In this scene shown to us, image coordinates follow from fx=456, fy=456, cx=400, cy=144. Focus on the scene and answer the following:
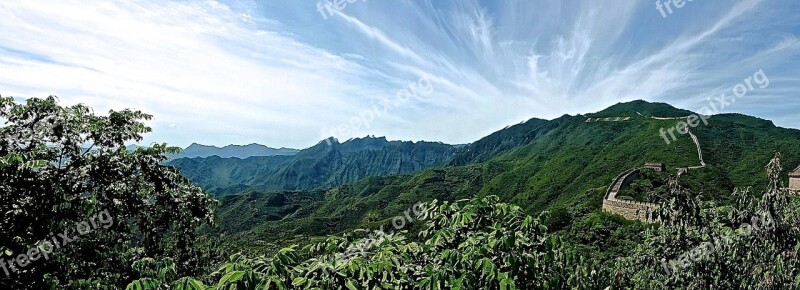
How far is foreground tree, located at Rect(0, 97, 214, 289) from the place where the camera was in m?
9.49

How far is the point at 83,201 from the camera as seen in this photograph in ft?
33.2

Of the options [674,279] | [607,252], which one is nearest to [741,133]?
[607,252]

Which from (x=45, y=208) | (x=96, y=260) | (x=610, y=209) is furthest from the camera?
(x=610, y=209)

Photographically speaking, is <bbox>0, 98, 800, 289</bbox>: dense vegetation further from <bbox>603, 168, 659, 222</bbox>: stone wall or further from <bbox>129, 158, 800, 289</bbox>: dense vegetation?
<bbox>603, 168, 659, 222</bbox>: stone wall

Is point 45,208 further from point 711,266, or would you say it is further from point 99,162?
point 711,266

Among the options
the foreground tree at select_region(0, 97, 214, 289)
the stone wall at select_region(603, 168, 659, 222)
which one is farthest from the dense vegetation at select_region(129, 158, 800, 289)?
the stone wall at select_region(603, 168, 659, 222)

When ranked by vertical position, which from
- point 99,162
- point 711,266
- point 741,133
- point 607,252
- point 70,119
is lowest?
point 607,252

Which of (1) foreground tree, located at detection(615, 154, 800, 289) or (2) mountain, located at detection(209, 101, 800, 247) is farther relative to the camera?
(2) mountain, located at detection(209, 101, 800, 247)

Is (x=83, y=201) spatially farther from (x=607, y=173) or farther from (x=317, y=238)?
(x=607, y=173)

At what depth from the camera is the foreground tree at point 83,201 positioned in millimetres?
9492

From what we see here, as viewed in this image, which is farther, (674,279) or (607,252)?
(607,252)

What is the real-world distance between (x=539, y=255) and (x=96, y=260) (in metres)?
10.4

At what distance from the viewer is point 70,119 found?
12.2 m

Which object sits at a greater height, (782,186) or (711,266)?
(782,186)
